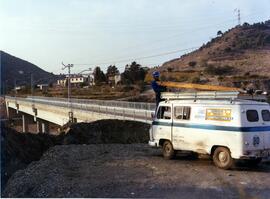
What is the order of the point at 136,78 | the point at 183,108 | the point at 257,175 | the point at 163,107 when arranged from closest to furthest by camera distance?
the point at 257,175
the point at 183,108
the point at 163,107
the point at 136,78

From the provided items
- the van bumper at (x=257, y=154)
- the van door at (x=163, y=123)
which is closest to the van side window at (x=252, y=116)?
the van bumper at (x=257, y=154)

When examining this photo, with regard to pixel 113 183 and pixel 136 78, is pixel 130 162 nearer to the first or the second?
pixel 113 183

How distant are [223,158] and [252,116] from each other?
1582mm

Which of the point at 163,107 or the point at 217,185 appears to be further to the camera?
the point at 163,107

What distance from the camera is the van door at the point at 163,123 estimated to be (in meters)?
16.2

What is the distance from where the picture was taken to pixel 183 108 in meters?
15.6

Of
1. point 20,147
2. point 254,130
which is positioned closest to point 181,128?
point 254,130

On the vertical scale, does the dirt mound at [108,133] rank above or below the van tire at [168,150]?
below

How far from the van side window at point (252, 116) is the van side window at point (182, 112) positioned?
2.33 meters

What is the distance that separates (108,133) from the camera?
31.8 meters

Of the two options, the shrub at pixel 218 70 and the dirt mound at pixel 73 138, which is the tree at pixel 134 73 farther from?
the dirt mound at pixel 73 138

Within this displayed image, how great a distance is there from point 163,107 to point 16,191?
6.30 meters

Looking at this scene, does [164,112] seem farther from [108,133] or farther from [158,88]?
[108,133]

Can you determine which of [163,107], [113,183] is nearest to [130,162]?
[163,107]
